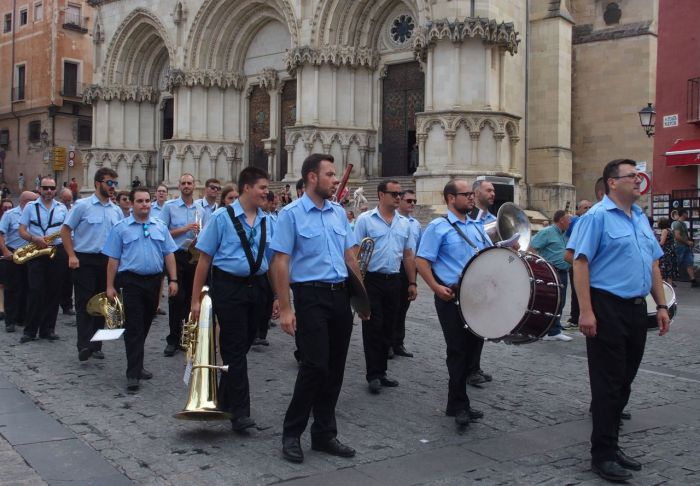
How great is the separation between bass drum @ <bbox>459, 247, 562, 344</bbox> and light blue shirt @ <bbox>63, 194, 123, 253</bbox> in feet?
15.0

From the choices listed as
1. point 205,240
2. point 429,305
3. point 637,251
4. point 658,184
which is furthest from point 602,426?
point 658,184

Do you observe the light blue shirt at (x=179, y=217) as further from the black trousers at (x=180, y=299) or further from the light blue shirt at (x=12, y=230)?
the light blue shirt at (x=12, y=230)

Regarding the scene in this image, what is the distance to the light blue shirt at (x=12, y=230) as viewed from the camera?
1091 centimetres

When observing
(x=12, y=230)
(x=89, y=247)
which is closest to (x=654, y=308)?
(x=89, y=247)

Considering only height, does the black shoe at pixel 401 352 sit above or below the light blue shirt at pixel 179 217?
below

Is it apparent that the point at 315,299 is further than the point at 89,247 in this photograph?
No

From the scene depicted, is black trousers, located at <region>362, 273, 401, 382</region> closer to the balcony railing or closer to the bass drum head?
the bass drum head

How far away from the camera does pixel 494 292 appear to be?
5.68m

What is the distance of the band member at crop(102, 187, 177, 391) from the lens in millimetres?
7184

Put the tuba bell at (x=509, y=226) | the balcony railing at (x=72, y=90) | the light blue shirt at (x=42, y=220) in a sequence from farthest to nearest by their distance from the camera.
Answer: the balcony railing at (x=72, y=90)
the light blue shirt at (x=42, y=220)
the tuba bell at (x=509, y=226)

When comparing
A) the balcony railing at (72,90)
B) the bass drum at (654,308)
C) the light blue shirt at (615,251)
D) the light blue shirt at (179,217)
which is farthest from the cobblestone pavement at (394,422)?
the balcony railing at (72,90)

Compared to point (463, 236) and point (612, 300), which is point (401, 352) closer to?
point (463, 236)

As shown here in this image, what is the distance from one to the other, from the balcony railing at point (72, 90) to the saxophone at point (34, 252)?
35.3 m

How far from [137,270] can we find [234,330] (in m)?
2.00
